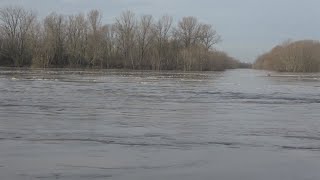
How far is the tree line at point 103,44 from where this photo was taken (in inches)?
3880

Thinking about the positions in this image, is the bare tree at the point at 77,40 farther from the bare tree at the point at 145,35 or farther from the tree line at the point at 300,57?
the tree line at the point at 300,57

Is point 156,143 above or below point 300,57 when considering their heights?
below

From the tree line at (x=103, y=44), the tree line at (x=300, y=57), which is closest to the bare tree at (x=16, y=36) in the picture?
the tree line at (x=103, y=44)

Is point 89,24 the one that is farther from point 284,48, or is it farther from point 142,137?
point 142,137

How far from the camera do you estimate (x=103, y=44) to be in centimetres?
10438

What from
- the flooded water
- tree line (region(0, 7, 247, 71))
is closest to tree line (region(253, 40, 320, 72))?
tree line (region(0, 7, 247, 71))

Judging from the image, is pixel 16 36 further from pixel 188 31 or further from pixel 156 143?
pixel 156 143

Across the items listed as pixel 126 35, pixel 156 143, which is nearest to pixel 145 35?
pixel 126 35

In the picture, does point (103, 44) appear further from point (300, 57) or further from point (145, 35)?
point (300, 57)

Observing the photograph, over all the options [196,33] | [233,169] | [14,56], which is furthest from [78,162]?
[196,33]

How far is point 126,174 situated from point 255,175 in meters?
2.00

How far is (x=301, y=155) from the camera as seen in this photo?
1004cm

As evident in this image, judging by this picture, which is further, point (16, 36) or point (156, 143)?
point (16, 36)

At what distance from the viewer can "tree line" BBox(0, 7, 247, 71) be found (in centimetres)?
9856
